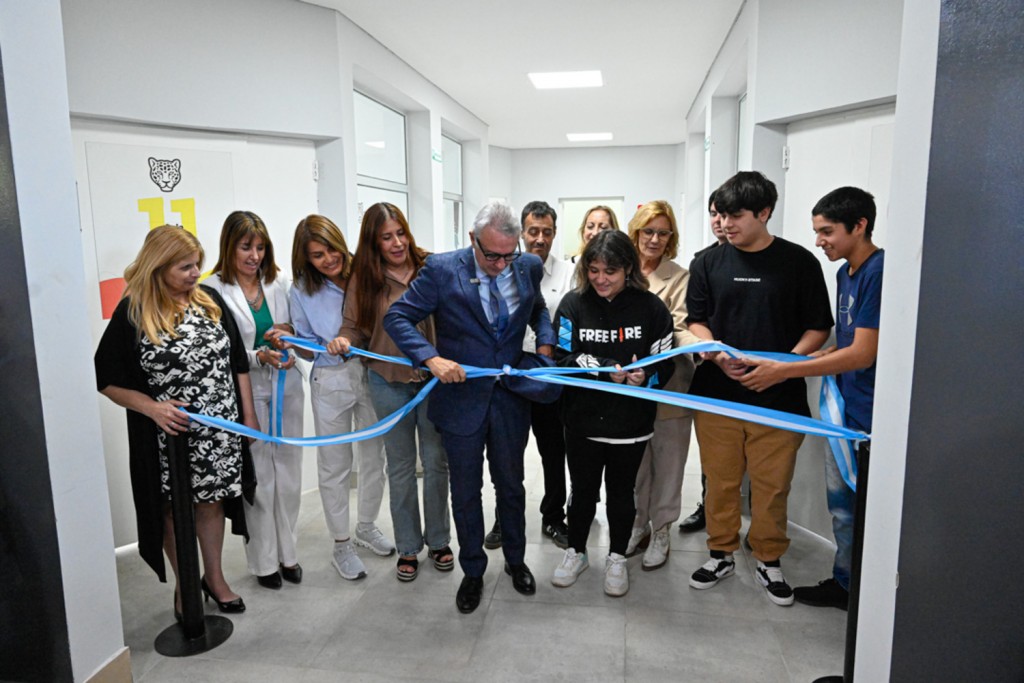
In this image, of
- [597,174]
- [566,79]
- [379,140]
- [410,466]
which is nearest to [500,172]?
[597,174]

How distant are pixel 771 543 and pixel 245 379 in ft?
7.52

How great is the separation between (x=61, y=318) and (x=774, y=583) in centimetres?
280

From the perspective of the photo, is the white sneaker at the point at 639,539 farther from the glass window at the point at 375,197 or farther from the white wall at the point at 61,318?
the glass window at the point at 375,197

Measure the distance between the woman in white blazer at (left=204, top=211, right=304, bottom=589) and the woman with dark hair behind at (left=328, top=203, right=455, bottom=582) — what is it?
0.34 metres

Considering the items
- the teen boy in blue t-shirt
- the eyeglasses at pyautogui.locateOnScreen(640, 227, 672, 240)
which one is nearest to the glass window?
the eyeglasses at pyautogui.locateOnScreen(640, 227, 672, 240)

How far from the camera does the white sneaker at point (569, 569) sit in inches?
110

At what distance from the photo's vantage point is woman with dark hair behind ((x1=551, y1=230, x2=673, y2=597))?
253 centimetres

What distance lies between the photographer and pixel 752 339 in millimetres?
2551

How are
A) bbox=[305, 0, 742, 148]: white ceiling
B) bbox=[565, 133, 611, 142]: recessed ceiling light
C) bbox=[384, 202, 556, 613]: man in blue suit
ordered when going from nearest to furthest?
bbox=[384, 202, 556, 613]: man in blue suit → bbox=[305, 0, 742, 148]: white ceiling → bbox=[565, 133, 611, 142]: recessed ceiling light

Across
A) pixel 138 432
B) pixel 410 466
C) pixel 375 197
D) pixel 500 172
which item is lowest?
pixel 410 466

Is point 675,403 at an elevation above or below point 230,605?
above

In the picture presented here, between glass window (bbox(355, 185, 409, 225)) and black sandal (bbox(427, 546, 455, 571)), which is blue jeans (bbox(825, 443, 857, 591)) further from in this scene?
glass window (bbox(355, 185, 409, 225))

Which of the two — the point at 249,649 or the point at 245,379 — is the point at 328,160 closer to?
the point at 245,379

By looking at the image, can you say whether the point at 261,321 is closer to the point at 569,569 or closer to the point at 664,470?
the point at 569,569
